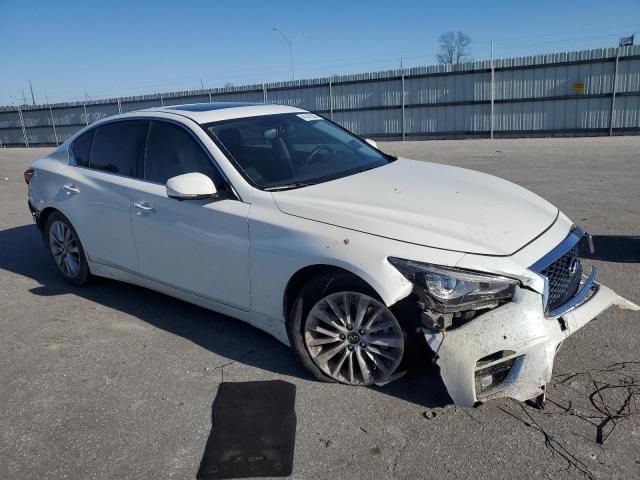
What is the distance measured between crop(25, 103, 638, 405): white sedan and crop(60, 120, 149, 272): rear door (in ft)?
0.06

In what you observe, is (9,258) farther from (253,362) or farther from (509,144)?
(509,144)

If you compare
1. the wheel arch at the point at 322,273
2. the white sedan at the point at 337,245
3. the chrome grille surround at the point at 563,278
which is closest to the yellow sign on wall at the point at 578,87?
the white sedan at the point at 337,245

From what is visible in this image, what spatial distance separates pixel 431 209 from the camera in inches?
134

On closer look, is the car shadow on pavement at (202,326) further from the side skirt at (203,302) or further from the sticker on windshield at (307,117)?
the sticker on windshield at (307,117)

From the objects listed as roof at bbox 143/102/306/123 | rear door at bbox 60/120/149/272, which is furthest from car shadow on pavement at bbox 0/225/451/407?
roof at bbox 143/102/306/123

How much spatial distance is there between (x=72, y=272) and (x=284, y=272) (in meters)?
2.93

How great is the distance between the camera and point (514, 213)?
3514 mm

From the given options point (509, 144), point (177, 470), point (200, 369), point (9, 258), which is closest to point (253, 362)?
point (200, 369)

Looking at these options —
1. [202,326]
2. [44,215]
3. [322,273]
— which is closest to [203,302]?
[202,326]

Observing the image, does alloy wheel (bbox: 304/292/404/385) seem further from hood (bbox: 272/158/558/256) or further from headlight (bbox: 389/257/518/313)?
hood (bbox: 272/158/558/256)

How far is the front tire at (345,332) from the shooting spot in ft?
10.7

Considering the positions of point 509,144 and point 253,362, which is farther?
point 509,144

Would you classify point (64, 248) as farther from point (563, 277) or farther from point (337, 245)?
point (563, 277)

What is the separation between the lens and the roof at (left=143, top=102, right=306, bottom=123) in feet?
14.6
